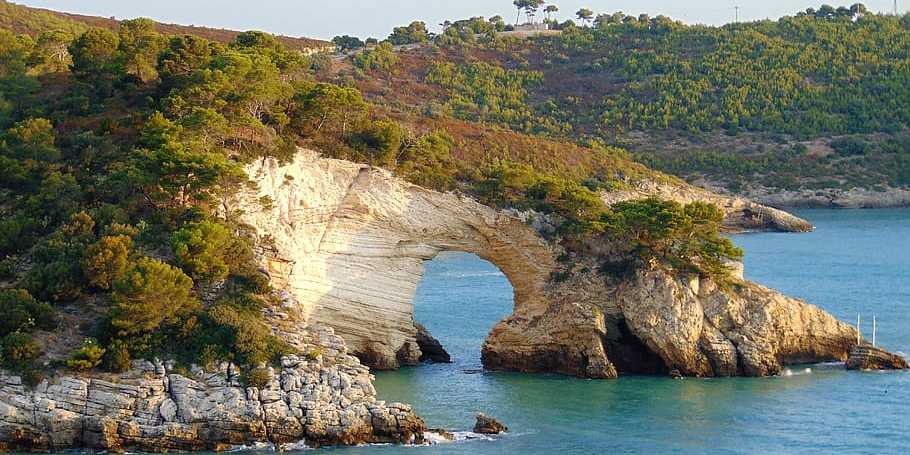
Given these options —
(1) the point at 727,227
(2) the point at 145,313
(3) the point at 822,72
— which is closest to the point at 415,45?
(3) the point at 822,72

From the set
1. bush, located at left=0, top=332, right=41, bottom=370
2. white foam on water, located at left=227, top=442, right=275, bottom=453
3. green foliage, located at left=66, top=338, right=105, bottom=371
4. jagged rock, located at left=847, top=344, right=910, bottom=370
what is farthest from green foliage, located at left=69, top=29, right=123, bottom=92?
jagged rock, located at left=847, top=344, right=910, bottom=370

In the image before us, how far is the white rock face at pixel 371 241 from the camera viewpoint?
40.1m

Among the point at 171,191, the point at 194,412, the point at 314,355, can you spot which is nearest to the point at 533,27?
the point at 171,191

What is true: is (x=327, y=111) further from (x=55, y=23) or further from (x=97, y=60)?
(x=55, y=23)

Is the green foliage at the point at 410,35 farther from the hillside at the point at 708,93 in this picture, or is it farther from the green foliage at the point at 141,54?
the green foliage at the point at 141,54

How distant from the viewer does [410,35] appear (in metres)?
136

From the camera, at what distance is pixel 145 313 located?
33.2 metres

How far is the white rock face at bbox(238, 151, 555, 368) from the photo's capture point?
1577 inches

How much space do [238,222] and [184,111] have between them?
473cm

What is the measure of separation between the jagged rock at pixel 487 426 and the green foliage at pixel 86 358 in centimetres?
876

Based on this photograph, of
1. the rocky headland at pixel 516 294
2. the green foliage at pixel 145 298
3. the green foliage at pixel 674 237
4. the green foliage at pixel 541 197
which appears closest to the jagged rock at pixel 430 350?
the rocky headland at pixel 516 294

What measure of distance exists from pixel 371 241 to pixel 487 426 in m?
9.52

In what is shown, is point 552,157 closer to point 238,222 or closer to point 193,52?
point 193,52

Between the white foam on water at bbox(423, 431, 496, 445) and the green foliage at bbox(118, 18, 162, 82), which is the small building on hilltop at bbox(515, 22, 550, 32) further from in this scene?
the white foam on water at bbox(423, 431, 496, 445)
